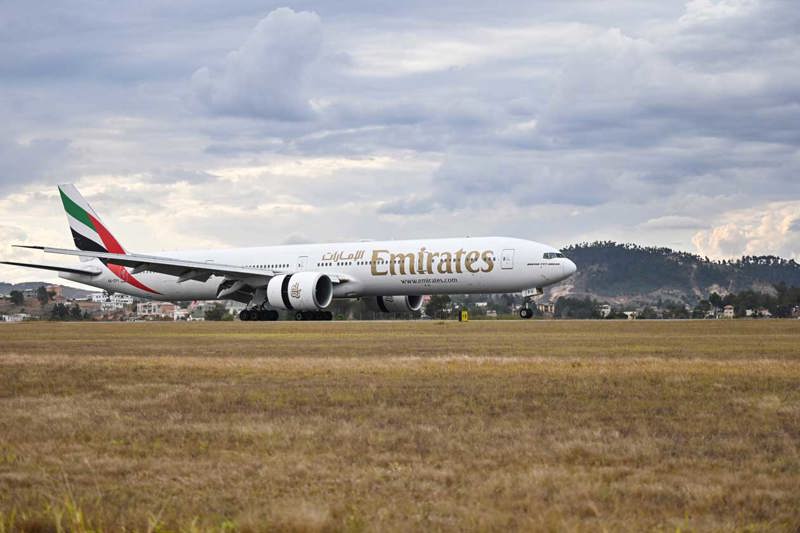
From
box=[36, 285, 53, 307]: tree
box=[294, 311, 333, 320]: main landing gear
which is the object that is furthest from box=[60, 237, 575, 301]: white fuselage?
box=[36, 285, 53, 307]: tree

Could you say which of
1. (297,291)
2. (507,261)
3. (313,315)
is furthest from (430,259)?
(313,315)

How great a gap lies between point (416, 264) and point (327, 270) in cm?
623

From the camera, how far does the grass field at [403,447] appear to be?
6.88m

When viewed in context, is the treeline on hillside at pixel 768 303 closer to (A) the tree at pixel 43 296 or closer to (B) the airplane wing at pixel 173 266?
(B) the airplane wing at pixel 173 266

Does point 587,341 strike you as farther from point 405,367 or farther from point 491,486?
point 491,486

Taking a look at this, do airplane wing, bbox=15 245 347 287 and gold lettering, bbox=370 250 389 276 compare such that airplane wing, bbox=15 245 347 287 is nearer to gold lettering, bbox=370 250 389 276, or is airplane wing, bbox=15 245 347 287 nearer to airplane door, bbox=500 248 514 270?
gold lettering, bbox=370 250 389 276

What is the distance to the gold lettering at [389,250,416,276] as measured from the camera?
5412cm

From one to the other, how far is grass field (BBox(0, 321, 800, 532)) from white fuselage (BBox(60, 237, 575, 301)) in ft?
106

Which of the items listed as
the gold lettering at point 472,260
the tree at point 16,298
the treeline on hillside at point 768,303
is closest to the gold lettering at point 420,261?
the gold lettering at point 472,260

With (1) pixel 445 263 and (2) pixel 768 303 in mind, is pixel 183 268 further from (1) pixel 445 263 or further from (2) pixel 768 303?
(2) pixel 768 303

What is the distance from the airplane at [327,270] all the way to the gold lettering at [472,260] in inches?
2.0

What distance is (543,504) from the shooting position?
23.3 ft

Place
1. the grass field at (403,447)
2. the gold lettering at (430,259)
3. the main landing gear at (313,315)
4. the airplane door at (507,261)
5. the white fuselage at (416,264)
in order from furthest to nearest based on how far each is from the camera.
Result: the main landing gear at (313,315) < the gold lettering at (430,259) < the white fuselage at (416,264) < the airplane door at (507,261) < the grass field at (403,447)

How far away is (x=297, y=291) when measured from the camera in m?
52.9
